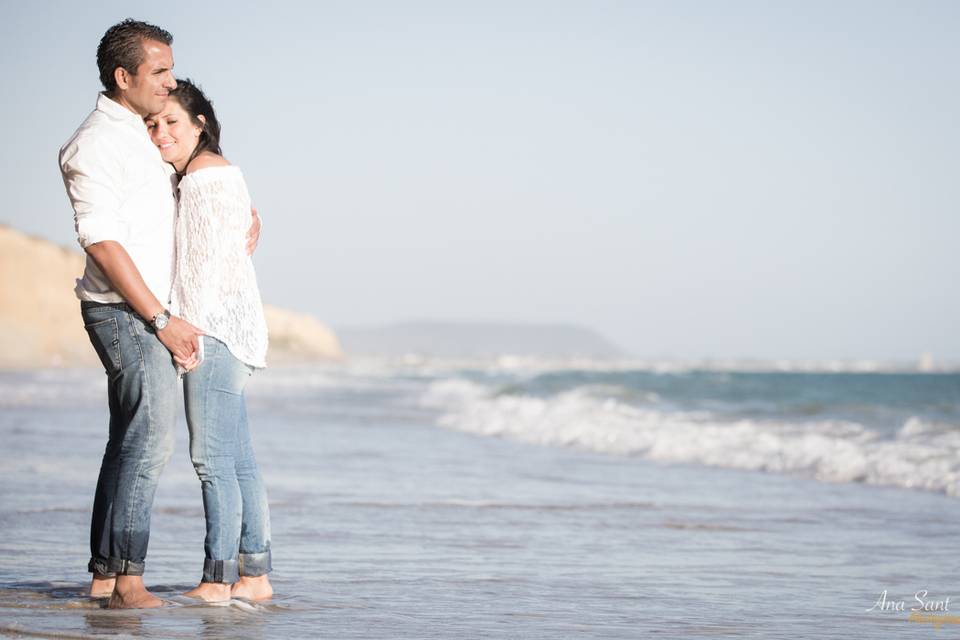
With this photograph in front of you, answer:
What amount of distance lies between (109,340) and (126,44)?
89cm

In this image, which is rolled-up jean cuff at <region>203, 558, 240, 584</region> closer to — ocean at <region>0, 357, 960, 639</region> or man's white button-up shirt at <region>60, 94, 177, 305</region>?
ocean at <region>0, 357, 960, 639</region>

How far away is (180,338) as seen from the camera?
142 inches

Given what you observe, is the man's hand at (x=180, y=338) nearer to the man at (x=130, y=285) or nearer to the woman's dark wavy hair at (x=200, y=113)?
the man at (x=130, y=285)

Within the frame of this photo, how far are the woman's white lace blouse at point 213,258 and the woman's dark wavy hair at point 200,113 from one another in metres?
0.12

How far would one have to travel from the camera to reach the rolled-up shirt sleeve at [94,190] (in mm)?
3504

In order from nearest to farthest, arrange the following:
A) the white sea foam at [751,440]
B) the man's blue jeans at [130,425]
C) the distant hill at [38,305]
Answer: the man's blue jeans at [130,425] < the white sea foam at [751,440] < the distant hill at [38,305]

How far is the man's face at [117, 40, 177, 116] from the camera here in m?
3.62

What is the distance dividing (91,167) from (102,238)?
0.72ft

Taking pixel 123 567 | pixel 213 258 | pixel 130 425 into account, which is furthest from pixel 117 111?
pixel 123 567

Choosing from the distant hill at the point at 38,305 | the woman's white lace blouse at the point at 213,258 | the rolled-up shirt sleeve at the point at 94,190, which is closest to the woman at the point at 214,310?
the woman's white lace blouse at the point at 213,258

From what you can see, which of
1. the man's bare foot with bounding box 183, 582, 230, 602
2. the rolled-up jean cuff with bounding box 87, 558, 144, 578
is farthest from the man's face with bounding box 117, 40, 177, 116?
the man's bare foot with bounding box 183, 582, 230, 602

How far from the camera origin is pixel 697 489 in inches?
316

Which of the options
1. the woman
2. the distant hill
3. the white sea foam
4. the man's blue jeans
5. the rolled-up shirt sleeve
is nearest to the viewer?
the rolled-up shirt sleeve

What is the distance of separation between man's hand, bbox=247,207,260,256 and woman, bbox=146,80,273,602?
4.6 inches
